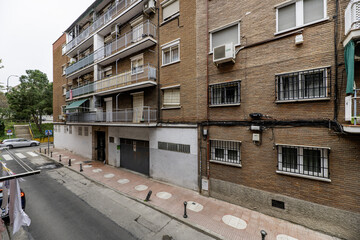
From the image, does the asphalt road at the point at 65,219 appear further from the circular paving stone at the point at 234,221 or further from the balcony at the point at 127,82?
the balcony at the point at 127,82

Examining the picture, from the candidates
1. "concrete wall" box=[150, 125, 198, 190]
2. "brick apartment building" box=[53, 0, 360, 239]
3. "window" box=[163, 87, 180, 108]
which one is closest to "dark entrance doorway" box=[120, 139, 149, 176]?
"brick apartment building" box=[53, 0, 360, 239]

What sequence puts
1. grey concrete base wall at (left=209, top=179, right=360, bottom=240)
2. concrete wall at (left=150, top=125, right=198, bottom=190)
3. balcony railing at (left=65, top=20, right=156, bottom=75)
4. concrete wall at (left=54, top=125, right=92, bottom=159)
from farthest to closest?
concrete wall at (left=54, top=125, right=92, bottom=159) → balcony railing at (left=65, top=20, right=156, bottom=75) → concrete wall at (left=150, top=125, right=198, bottom=190) → grey concrete base wall at (left=209, top=179, right=360, bottom=240)

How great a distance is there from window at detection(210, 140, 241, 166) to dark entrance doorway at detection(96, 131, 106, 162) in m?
11.6

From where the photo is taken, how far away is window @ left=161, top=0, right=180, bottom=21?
31.1 feet

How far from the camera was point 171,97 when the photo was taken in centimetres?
967

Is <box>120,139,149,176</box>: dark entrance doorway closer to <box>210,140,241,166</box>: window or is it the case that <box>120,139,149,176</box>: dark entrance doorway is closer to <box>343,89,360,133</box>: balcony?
<box>210,140,241,166</box>: window

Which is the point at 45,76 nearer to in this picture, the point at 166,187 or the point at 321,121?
the point at 166,187

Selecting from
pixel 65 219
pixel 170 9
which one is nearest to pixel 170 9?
pixel 170 9

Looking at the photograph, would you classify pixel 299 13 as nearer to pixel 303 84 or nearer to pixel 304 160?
pixel 303 84

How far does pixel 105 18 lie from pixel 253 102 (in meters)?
15.0

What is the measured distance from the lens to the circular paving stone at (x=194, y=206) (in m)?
6.86

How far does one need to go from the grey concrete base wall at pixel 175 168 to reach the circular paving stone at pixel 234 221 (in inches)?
96.1

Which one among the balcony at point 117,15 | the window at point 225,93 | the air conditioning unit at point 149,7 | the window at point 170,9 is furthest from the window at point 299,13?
the balcony at point 117,15

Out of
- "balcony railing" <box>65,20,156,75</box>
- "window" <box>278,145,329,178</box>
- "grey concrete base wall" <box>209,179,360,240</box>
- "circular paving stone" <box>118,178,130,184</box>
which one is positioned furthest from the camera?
"balcony railing" <box>65,20,156,75</box>
